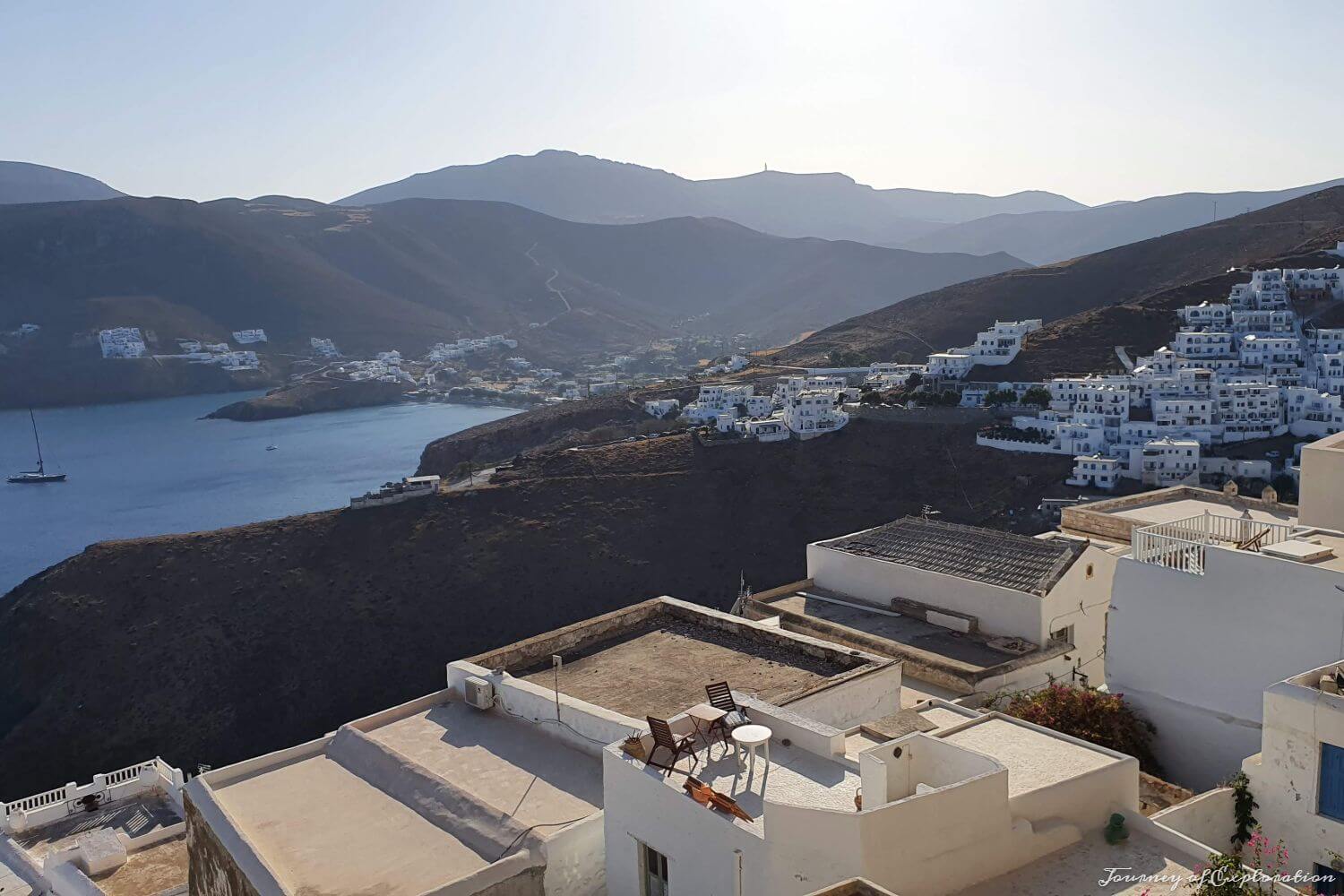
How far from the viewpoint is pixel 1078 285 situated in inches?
2643

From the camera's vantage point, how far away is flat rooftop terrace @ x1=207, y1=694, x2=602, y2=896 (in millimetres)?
5199

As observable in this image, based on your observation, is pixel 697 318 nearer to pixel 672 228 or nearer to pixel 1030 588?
pixel 672 228

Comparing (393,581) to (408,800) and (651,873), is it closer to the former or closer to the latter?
(408,800)

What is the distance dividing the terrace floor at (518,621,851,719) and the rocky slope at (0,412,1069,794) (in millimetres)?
22141

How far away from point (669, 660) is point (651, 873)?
2.74 m

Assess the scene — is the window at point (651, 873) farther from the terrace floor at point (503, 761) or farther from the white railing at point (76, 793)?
the white railing at point (76, 793)

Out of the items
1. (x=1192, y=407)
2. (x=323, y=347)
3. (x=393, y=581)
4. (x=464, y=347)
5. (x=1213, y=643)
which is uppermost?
(x=1213, y=643)

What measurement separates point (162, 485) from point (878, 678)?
60.8m

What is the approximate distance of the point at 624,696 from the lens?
6828mm

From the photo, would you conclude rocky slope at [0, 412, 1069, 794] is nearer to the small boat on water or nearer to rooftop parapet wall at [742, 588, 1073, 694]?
rooftop parapet wall at [742, 588, 1073, 694]

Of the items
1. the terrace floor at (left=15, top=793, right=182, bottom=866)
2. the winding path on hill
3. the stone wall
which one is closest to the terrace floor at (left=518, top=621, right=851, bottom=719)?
the stone wall

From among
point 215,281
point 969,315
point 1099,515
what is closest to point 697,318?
point 215,281

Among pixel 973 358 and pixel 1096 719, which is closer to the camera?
pixel 1096 719

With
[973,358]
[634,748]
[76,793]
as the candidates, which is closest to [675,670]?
[634,748]
